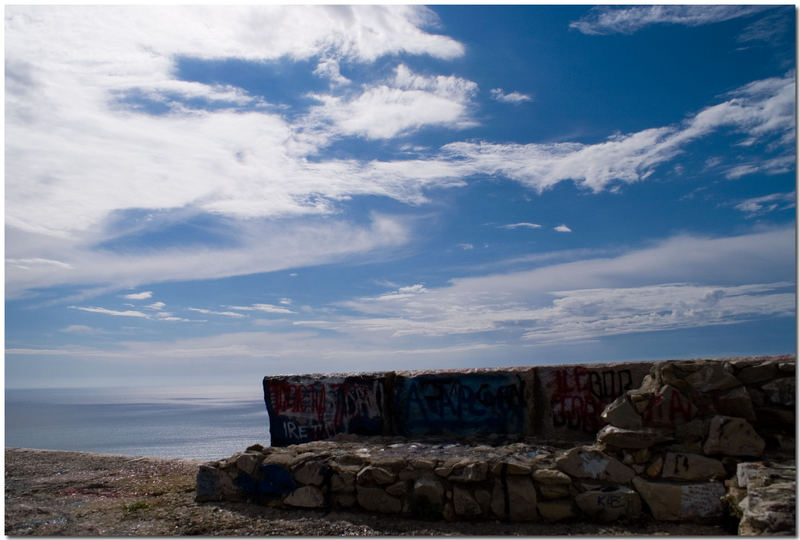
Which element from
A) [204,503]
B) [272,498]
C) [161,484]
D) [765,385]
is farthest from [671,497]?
[161,484]

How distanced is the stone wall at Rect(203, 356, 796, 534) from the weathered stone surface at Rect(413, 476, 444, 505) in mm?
11

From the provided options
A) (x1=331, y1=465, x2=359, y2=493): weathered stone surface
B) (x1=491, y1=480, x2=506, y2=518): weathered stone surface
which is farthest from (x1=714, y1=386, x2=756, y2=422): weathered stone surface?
(x1=331, y1=465, x2=359, y2=493): weathered stone surface

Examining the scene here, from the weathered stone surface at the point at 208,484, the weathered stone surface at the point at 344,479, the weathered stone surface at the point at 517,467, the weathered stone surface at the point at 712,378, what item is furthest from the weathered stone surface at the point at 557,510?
the weathered stone surface at the point at 208,484

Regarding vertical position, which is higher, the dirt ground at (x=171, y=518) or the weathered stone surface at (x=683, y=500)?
the weathered stone surface at (x=683, y=500)

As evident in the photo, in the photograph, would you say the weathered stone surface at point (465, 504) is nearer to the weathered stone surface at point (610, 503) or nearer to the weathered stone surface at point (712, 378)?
the weathered stone surface at point (610, 503)

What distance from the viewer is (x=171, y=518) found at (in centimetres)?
637

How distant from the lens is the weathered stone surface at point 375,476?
6.11 m

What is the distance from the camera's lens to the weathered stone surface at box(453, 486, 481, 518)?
19.0ft

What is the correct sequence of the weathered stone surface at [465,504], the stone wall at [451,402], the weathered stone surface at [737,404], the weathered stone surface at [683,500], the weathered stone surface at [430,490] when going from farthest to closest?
the stone wall at [451,402] → the weathered stone surface at [430,490] → the weathered stone surface at [465,504] → the weathered stone surface at [737,404] → the weathered stone surface at [683,500]

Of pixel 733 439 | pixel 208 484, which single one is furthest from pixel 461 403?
pixel 208 484

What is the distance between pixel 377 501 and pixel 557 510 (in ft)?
6.04

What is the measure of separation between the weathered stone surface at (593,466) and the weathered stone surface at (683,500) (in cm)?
21

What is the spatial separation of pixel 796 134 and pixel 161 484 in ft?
28.3

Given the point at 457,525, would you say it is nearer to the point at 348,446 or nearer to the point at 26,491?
the point at 348,446
